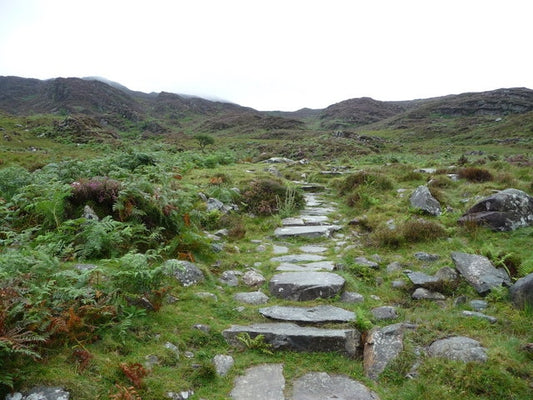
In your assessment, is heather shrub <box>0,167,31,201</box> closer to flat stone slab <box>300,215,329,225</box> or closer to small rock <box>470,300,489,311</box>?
flat stone slab <box>300,215,329,225</box>

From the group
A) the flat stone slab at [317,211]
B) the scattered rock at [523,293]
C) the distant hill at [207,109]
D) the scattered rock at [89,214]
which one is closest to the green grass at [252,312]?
the scattered rock at [523,293]

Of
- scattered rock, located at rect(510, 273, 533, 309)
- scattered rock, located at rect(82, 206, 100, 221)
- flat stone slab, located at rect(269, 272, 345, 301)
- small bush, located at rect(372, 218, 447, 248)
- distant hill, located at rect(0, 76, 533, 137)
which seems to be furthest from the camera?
distant hill, located at rect(0, 76, 533, 137)

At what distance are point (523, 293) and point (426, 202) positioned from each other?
4678 mm

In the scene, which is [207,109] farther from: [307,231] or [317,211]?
[307,231]

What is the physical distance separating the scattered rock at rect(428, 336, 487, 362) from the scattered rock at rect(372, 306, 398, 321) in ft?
2.67

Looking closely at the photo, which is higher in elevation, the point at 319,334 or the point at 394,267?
the point at 394,267

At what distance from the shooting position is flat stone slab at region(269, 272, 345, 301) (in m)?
5.60

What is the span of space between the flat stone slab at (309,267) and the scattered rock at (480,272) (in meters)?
2.06

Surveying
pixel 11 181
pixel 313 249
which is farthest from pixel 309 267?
pixel 11 181

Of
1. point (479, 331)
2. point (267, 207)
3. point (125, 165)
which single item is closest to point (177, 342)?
point (479, 331)

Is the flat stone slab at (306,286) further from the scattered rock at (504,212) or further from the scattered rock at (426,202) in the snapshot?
the scattered rock at (426,202)

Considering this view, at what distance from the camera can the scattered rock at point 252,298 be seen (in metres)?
5.52

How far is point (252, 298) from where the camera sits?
5590mm

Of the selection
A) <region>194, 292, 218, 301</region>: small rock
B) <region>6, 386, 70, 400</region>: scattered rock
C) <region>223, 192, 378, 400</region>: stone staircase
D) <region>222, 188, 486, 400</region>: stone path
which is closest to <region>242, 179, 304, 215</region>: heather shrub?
<region>223, 192, 378, 400</region>: stone staircase
